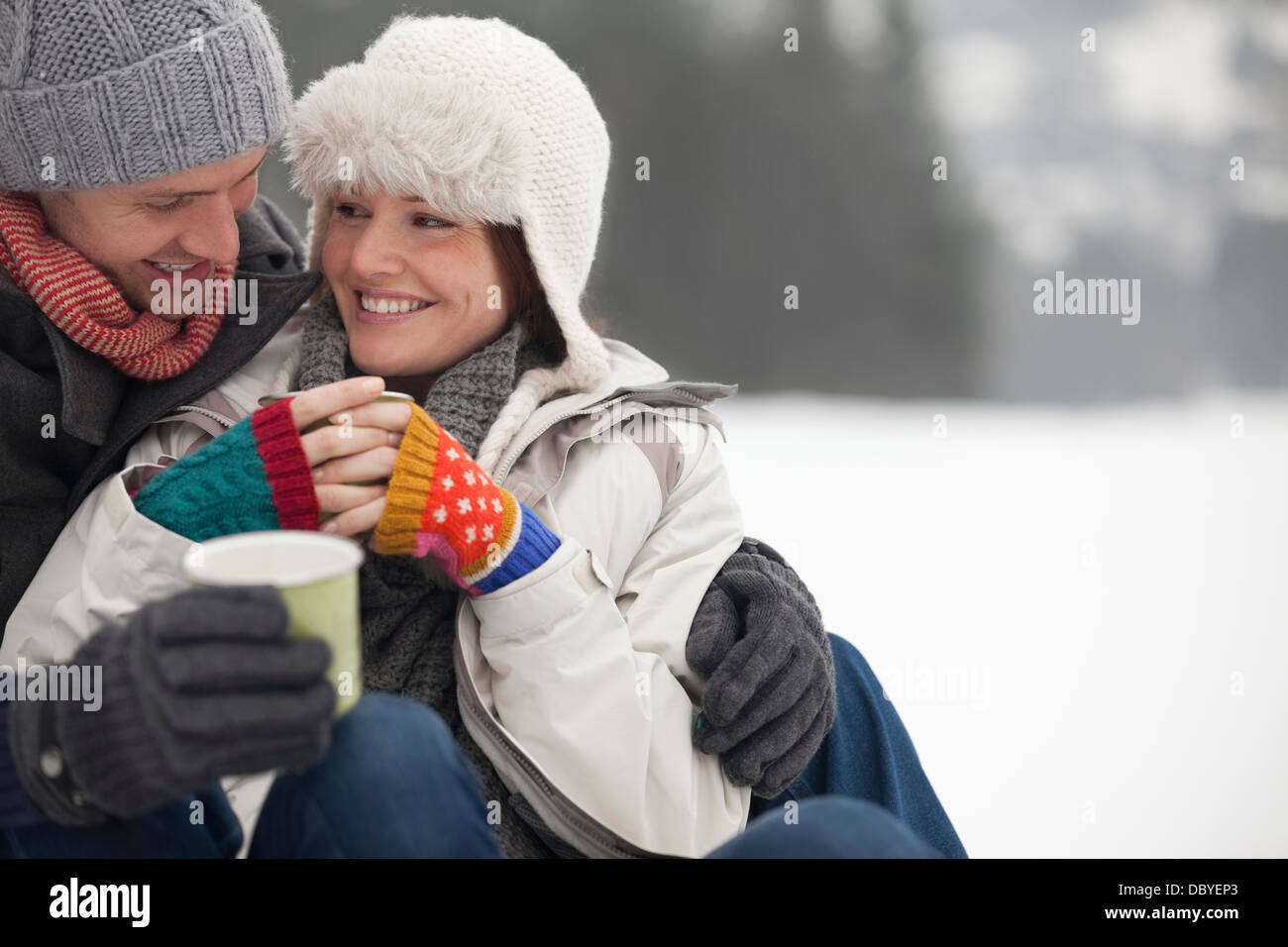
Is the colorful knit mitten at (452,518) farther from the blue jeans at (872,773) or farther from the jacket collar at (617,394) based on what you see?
the blue jeans at (872,773)

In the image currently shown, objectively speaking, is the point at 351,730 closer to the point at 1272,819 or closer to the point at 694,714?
the point at 694,714

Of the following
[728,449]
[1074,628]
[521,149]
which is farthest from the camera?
[728,449]

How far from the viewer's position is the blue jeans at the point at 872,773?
1.48m

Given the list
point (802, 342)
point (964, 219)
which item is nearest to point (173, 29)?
point (802, 342)

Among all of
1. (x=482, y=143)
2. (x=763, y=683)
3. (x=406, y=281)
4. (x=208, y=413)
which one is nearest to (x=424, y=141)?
(x=482, y=143)

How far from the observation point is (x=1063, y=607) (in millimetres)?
2951

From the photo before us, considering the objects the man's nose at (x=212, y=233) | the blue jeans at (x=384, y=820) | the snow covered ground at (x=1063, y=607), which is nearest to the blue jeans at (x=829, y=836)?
the blue jeans at (x=384, y=820)

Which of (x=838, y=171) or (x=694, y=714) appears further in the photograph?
(x=838, y=171)

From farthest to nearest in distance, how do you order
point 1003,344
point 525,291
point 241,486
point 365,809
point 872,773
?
point 1003,344 < point 525,291 < point 872,773 < point 241,486 < point 365,809

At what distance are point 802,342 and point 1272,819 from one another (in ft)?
10.2

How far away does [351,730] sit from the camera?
1.02 meters

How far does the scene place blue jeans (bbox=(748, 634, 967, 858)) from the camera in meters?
1.48

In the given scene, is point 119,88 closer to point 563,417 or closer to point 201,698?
point 563,417

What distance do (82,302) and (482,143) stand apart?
1.51 feet
